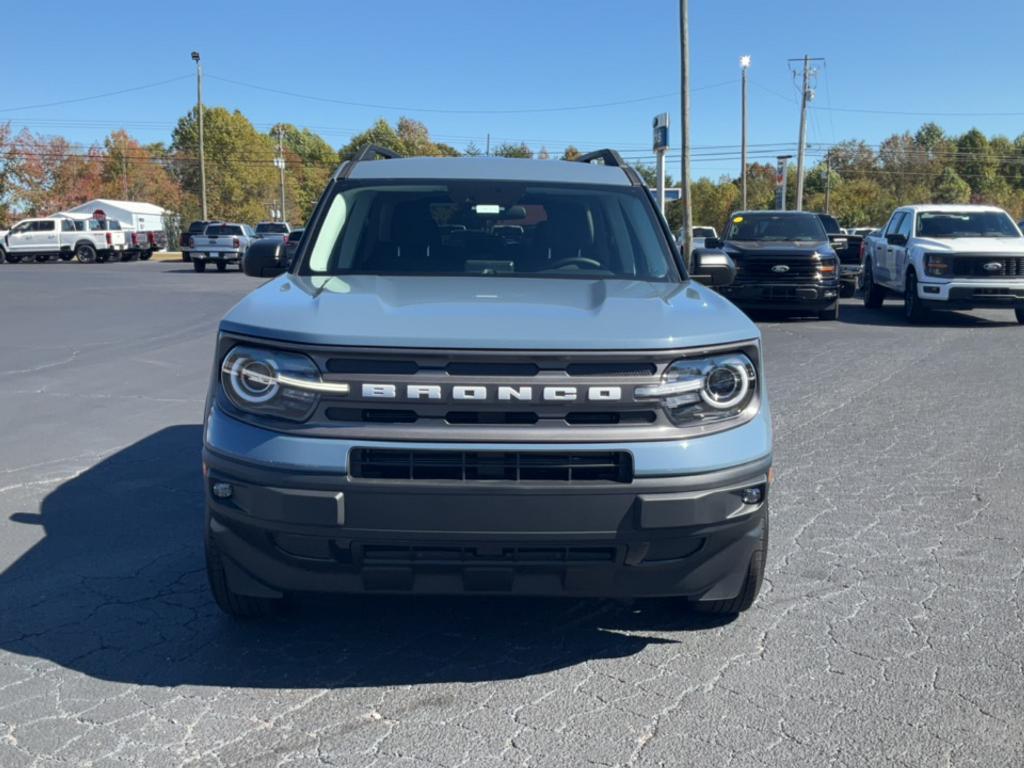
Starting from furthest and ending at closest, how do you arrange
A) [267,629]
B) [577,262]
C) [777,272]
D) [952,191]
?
[952,191] < [777,272] < [577,262] < [267,629]

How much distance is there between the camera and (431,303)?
353 cm

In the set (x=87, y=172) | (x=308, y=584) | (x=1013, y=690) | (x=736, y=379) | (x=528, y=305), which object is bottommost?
(x=1013, y=690)

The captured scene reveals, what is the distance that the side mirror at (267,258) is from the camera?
16.6ft

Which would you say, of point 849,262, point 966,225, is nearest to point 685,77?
point 849,262

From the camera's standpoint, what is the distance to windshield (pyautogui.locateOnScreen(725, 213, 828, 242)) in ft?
55.0

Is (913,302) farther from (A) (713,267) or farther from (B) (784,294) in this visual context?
(A) (713,267)

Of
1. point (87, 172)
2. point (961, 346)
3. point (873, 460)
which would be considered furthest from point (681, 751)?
point (87, 172)

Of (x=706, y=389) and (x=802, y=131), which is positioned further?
(x=802, y=131)

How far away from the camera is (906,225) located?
16828 mm

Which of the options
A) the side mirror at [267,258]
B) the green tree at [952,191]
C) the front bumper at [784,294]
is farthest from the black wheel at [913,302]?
the green tree at [952,191]

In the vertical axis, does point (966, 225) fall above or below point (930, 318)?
above

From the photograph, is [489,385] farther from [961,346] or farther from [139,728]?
[961,346]

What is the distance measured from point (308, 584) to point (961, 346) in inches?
462

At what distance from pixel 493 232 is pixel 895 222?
572 inches
